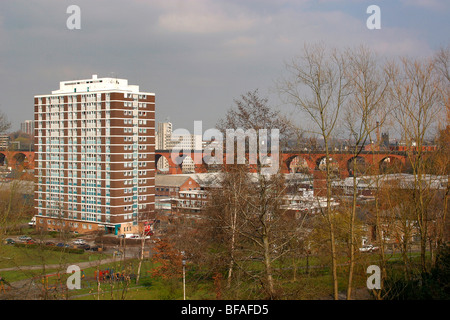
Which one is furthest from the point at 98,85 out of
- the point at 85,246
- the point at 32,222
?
the point at 32,222

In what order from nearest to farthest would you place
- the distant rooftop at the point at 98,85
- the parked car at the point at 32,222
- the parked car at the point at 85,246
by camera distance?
the parked car at the point at 85,246 → the distant rooftop at the point at 98,85 → the parked car at the point at 32,222

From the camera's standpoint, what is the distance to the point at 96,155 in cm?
3228

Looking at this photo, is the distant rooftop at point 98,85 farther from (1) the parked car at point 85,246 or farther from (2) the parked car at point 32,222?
(1) the parked car at point 85,246

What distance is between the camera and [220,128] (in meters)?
9.62

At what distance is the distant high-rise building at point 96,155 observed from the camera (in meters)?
31.5

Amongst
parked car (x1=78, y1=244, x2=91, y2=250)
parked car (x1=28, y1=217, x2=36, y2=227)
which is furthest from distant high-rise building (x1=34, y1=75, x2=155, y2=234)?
parked car (x1=78, y1=244, x2=91, y2=250)

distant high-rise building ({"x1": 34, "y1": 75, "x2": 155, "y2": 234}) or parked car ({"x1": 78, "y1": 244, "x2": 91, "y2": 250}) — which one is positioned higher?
distant high-rise building ({"x1": 34, "y1": 75, "x2": 155, "y2": 234})

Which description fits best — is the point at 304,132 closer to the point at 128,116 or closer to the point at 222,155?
the point at 222,155

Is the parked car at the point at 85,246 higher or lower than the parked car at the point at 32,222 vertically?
lower

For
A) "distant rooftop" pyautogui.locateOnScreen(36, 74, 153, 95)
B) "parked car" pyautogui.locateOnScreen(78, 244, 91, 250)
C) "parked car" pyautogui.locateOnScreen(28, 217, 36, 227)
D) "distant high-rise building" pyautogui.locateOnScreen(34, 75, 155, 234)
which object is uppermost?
"distant rooftop" pyautogui.locateOnScreen(36, 74, 153, 95)

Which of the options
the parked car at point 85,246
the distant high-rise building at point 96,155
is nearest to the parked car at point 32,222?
the distant high-rise building at point 96,155

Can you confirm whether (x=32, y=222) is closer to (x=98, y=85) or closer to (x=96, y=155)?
(x=96, y=155)

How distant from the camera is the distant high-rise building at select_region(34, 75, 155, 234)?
3155 centimetres

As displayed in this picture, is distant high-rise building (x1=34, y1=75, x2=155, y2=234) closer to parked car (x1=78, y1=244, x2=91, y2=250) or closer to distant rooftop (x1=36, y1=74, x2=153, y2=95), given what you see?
distant rooftop (x1=36, y1=74, x2=153, y2=95)
